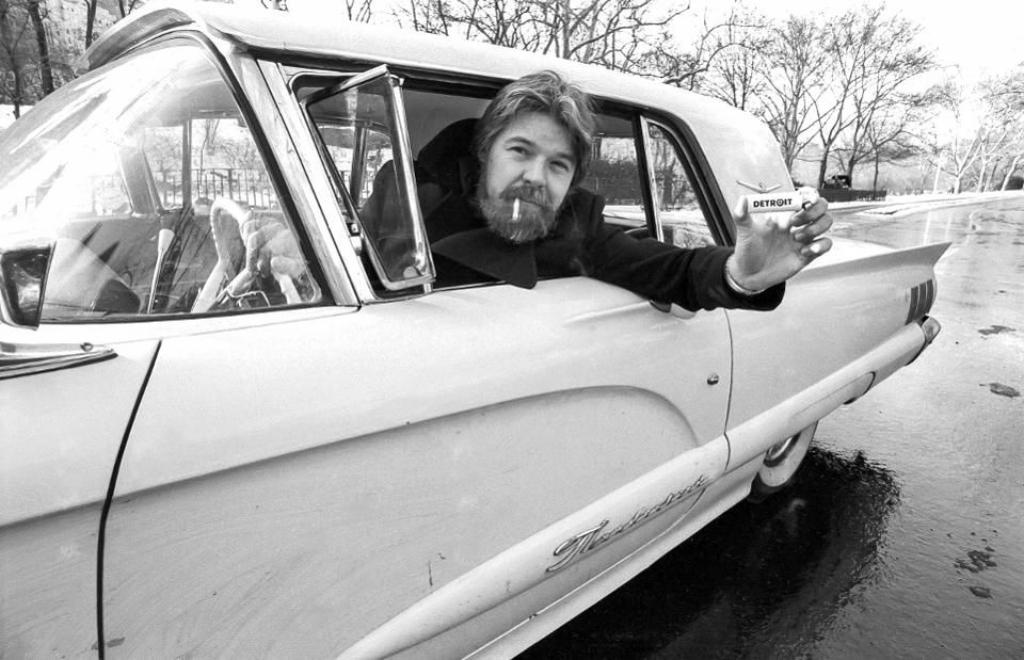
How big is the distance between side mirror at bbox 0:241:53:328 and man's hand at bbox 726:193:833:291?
1.32 m

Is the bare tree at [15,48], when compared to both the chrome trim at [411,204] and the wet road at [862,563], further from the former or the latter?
the wet road at [862,563]

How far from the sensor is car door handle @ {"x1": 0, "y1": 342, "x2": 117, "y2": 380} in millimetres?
874

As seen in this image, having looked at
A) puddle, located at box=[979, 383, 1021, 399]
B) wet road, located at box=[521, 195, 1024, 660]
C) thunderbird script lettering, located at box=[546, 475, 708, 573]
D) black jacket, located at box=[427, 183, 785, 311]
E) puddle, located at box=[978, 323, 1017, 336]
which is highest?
black jacket, located at box=[427, 183, 785, 311]

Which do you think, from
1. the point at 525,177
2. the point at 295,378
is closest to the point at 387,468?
the point at 295,378

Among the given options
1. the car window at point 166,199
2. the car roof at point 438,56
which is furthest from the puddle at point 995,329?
the car window at point 166,199

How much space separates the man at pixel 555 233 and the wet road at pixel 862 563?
1157mm

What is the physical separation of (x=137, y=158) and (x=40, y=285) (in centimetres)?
56

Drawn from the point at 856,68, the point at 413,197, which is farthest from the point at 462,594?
the point at 856,68

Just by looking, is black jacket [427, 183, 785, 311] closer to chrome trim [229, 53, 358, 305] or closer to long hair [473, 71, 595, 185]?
long hair [473, 71, 595, 185]

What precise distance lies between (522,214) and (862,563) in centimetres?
201

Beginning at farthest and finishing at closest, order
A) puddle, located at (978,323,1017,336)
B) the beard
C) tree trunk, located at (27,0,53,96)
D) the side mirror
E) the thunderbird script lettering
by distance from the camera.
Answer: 1. tree trunk, located at (27,0,53,96)
2. puddle, located at (978,323,1017,336)
3. the beard
4. the thunderbird script lettering
5. the side mirror

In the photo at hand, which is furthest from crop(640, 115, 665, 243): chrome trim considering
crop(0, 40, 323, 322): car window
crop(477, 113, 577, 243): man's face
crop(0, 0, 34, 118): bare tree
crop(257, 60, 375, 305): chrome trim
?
crop(0, 0, 34, 118): bare tree

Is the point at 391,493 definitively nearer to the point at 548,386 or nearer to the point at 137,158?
the point at 548,386

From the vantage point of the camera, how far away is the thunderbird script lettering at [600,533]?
1.52 m
